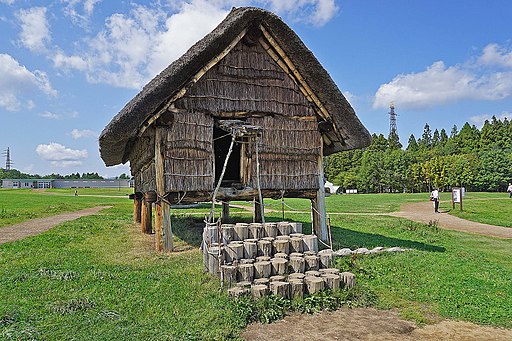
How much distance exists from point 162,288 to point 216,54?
19.5 feet

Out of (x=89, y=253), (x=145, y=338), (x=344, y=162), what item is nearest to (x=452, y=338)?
(x=145, y=338)

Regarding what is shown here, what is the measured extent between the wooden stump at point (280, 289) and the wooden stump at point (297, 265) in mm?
871

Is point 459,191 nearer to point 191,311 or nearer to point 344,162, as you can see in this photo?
point 191,311

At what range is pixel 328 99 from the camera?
1165 cm

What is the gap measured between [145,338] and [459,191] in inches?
998

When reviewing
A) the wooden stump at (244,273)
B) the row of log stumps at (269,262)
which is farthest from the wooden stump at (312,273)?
the wooden stump at (244,273)

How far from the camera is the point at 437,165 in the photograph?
65.4 m

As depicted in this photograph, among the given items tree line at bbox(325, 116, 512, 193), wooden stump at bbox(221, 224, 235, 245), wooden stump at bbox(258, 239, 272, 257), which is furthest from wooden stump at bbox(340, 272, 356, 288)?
tree line at bbox(325, 116, 512, 193)

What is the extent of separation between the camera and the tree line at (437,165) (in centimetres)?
6044

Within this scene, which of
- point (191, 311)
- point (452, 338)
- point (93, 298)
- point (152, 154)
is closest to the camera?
point (452, 338)

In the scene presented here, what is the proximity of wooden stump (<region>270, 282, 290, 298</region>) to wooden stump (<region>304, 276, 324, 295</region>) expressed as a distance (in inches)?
15.4

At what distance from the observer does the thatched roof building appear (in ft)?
33.1

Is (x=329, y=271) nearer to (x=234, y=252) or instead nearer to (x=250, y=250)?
(x=250, y=250)

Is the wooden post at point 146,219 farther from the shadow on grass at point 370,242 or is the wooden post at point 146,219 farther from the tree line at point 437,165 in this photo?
the tree line at point 437,165
